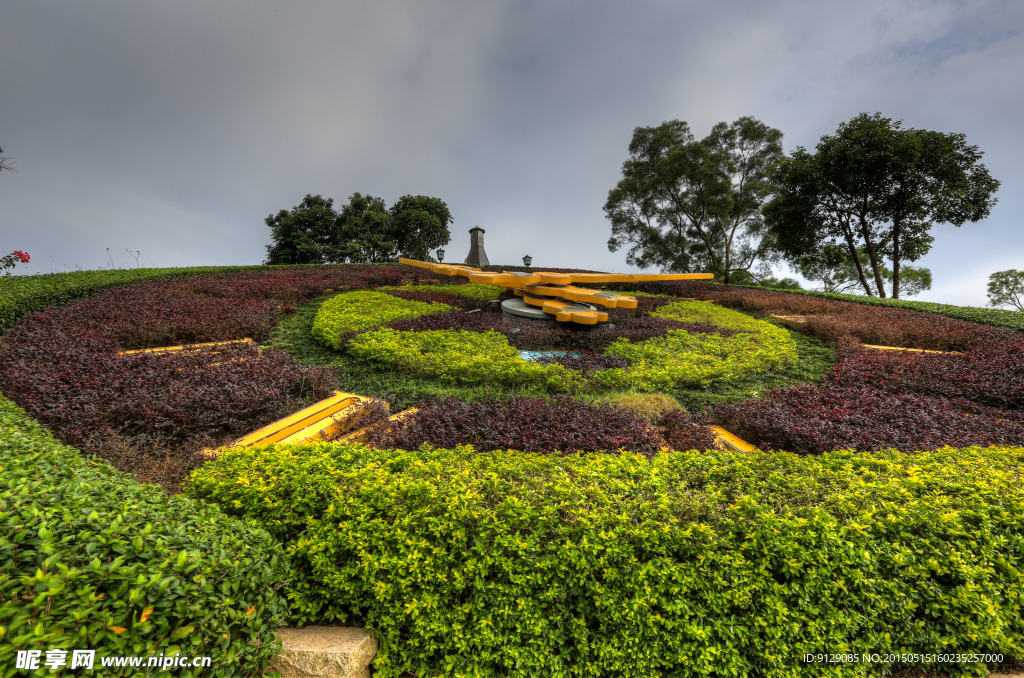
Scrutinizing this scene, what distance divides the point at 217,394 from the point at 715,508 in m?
4.70

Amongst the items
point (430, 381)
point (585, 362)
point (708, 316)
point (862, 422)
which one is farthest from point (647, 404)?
point (708, 316)

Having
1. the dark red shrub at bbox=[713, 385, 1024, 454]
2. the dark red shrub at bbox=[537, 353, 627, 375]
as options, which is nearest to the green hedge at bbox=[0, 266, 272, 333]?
the dark red shrub at bbox=[537, 353, 627, 375]

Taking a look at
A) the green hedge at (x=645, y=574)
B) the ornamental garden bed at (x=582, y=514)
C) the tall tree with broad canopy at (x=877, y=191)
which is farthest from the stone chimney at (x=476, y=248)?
the green hedge at (x=645, y=574)

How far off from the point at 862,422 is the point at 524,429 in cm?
348

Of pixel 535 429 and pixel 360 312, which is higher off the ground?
pixel 360 312

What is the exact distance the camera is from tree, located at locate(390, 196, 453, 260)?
29.9 m

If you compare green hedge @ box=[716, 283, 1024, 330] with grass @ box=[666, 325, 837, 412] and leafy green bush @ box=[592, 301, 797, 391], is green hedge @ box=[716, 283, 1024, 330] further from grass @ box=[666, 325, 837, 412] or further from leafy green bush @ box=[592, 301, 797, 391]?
leafy green bush @ box=[592, 301, 797, 391]

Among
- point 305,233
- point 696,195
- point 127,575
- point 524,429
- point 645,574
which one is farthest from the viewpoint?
point 305,233

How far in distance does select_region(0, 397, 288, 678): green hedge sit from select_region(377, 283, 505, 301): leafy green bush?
9193mm

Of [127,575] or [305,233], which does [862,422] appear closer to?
[127,575]

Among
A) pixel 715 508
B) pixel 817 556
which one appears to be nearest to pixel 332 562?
pixel 715 508

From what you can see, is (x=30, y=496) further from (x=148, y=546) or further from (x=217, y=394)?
(x=217, y=394)

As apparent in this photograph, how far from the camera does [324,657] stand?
6.50 feet

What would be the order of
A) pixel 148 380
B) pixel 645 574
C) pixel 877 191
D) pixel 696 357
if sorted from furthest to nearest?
1. pixel 877 191
2. pixel 696 357
3. pixel 148 380
4. pixel 645 574
